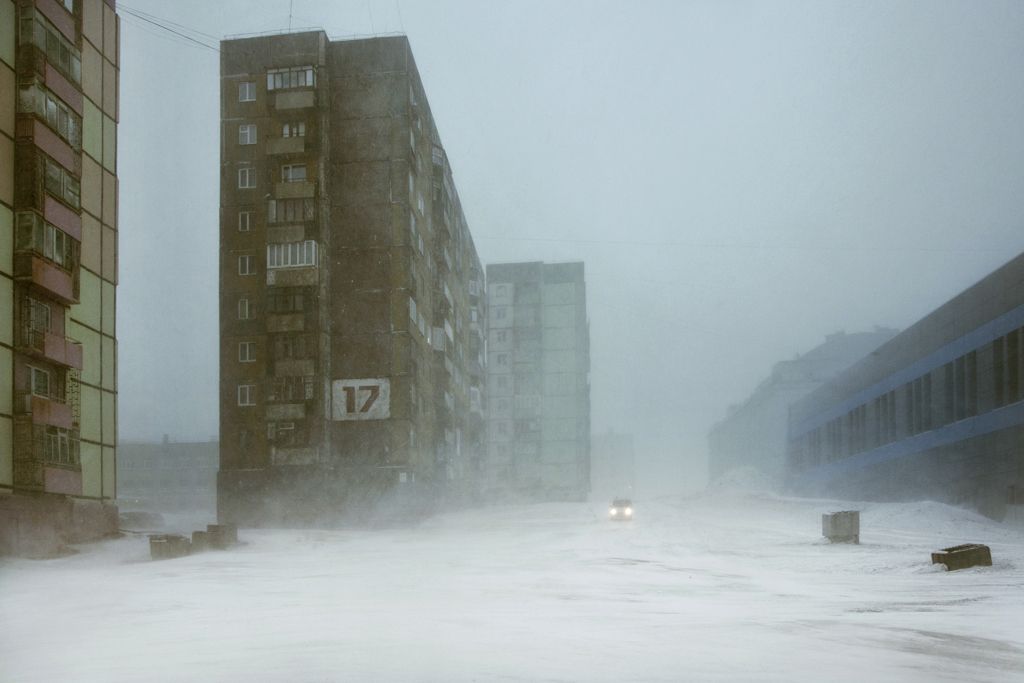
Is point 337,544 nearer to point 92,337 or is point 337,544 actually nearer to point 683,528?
point 92,337

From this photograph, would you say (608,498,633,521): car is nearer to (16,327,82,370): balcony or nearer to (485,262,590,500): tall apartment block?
(16,327,82,370): balcony

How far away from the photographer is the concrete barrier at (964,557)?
24.4m

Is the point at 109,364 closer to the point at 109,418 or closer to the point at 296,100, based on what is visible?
the point at 109,418

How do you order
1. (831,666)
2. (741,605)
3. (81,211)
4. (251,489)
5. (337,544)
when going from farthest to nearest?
(251,489), (337,544), (81,211), (741,605), (831,666)

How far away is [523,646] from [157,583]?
14.4 meters

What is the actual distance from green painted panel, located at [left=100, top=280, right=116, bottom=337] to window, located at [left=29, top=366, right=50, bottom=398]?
15.9ft

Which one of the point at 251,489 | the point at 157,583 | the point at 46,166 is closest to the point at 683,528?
the point at 251,489

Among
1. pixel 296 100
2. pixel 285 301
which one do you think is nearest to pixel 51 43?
pixel 296 100

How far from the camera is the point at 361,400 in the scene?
54125 mm

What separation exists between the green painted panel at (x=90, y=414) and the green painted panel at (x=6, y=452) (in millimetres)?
5019

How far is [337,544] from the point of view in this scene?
1564 inches

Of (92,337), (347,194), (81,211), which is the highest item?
(347,194)

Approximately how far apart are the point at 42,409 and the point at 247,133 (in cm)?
2596

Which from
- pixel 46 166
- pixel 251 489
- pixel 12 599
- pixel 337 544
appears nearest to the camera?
pixel 12 599
